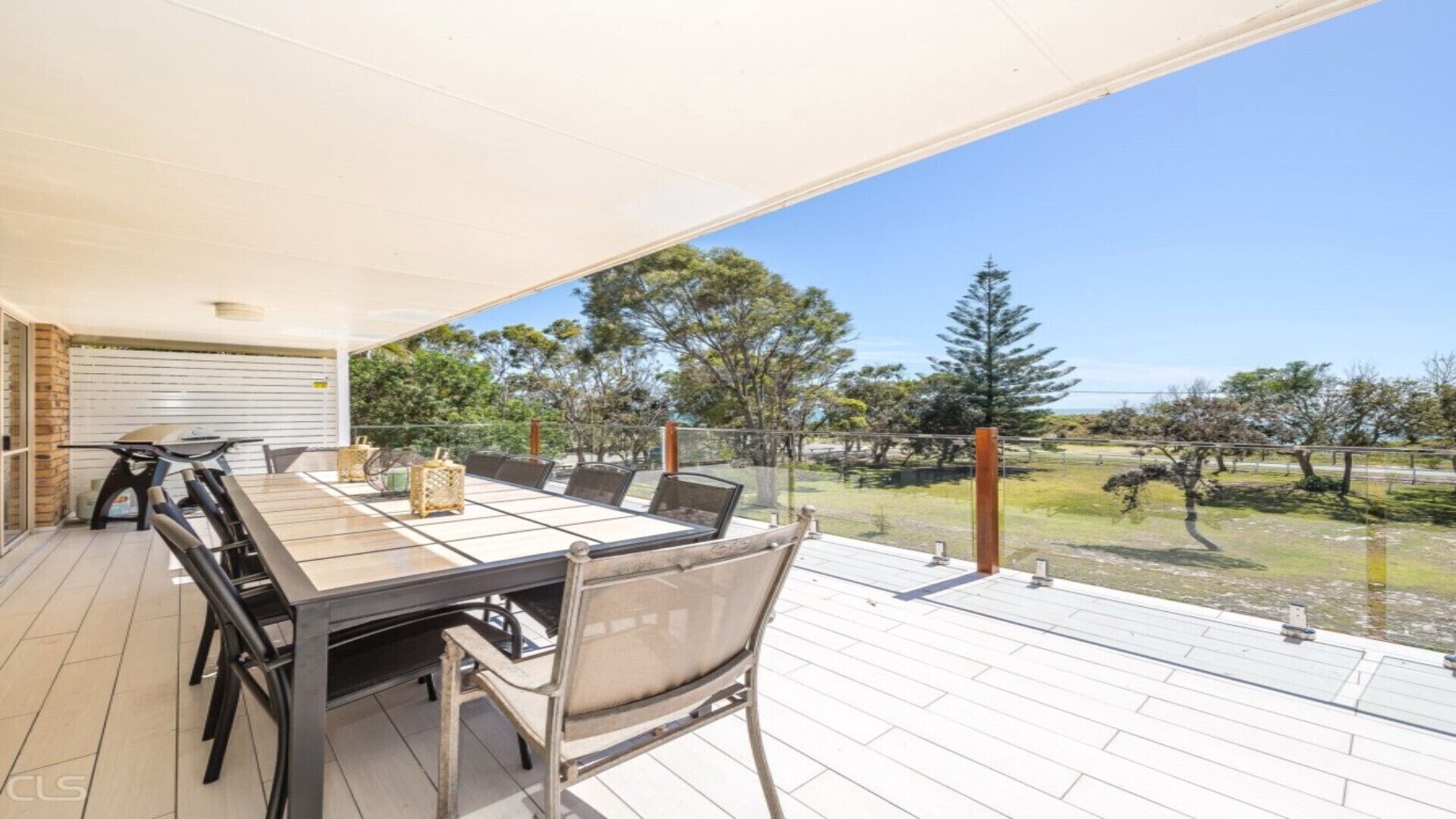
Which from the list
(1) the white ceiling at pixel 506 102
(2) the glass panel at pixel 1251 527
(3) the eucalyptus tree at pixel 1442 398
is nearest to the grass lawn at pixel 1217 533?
(2) the glass panel at pixel 1251 527

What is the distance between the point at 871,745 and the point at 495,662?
1327 millimetres

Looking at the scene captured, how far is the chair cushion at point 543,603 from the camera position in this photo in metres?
2.19

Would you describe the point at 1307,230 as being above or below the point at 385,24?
above

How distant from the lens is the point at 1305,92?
15180 millimetres

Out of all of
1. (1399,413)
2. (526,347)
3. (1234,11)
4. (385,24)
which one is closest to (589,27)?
(385,24)

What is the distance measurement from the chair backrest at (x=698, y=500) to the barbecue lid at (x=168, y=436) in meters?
5.32

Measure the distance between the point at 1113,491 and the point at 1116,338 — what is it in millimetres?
17097

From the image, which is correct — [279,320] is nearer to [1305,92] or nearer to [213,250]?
[213,250]

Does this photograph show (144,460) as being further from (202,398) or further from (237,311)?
(237,311)

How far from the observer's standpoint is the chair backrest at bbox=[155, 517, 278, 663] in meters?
1.46

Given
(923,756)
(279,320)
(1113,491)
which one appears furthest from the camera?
(279,320)

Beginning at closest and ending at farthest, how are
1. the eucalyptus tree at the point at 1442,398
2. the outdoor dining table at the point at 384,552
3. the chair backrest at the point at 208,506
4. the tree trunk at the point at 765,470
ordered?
the outdoor dining table at the point at 384,552 → the chair backrest at the point at 208,506 → the tree trunk at the point at 765,470 → the eucalyptus tree at the point at 1442,398

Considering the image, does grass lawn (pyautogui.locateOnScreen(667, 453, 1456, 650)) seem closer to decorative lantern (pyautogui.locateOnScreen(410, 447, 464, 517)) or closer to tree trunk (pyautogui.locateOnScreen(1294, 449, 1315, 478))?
tree trunk (pyautogui.locateOnScreen(1294, 449, 1315, 478))
